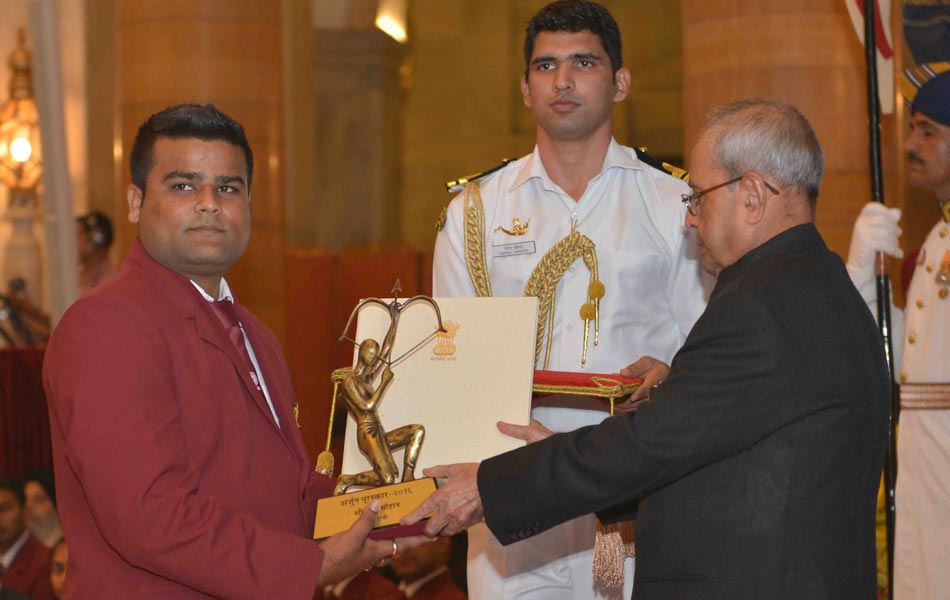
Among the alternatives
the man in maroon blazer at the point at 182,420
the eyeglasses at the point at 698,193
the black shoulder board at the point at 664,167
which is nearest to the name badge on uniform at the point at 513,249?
the black shoulder board at the point at 664,167

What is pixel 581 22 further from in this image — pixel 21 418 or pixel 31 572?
pixel 31 572

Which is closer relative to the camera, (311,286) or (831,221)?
(831,221)

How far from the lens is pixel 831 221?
22.4 ft

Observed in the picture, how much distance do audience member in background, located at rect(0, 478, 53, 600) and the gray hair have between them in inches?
181

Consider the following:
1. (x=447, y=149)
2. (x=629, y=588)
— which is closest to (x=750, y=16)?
(x=629, y=588)

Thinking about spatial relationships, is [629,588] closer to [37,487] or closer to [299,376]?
[37,487]

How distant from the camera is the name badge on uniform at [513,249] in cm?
425

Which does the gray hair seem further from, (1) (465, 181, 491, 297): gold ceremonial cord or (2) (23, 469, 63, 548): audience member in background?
(2) (23, 469, 63, 548): audience member in background

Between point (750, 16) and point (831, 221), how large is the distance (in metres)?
1.22

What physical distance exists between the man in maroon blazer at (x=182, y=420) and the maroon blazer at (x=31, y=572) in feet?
12.0

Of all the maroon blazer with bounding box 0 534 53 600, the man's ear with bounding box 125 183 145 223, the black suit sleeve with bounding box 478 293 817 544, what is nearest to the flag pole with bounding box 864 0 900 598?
the black suit sleeve with bounding box 478 293 817 544

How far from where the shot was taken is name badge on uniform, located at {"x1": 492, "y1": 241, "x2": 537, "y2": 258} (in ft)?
13.9

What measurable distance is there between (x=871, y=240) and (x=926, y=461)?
38.5 inches

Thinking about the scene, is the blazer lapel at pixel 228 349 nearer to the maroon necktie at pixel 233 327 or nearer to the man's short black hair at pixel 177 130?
the maroon necktie at pixel 233 327
